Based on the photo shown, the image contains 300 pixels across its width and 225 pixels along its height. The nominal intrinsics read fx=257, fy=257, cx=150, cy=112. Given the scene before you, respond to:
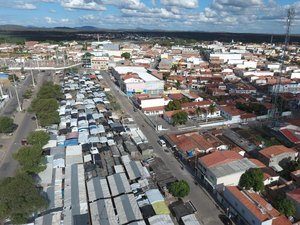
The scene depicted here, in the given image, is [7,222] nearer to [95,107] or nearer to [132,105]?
[95,107]

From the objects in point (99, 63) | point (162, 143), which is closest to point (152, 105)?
point (162, 143)

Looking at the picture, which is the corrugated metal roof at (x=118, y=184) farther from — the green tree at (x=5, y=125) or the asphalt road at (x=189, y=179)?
the green tree at (x=5, y=125)

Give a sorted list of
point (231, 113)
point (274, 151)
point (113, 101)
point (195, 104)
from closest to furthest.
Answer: point (274, 151)
point (231, 113)
point (195, 104)
point (113, 101)

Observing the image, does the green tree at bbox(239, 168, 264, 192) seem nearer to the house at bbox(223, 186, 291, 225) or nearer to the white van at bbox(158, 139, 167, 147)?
the house at bbox(223, 186, 291, 225)

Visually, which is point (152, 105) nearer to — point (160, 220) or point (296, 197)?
point (160, 220)

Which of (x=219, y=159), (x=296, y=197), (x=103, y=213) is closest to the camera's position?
(x=103, y=213)

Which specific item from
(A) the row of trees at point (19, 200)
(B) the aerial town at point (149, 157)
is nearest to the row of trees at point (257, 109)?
(B) the aerial town at point (149, 157)

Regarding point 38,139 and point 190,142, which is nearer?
point 38,139
